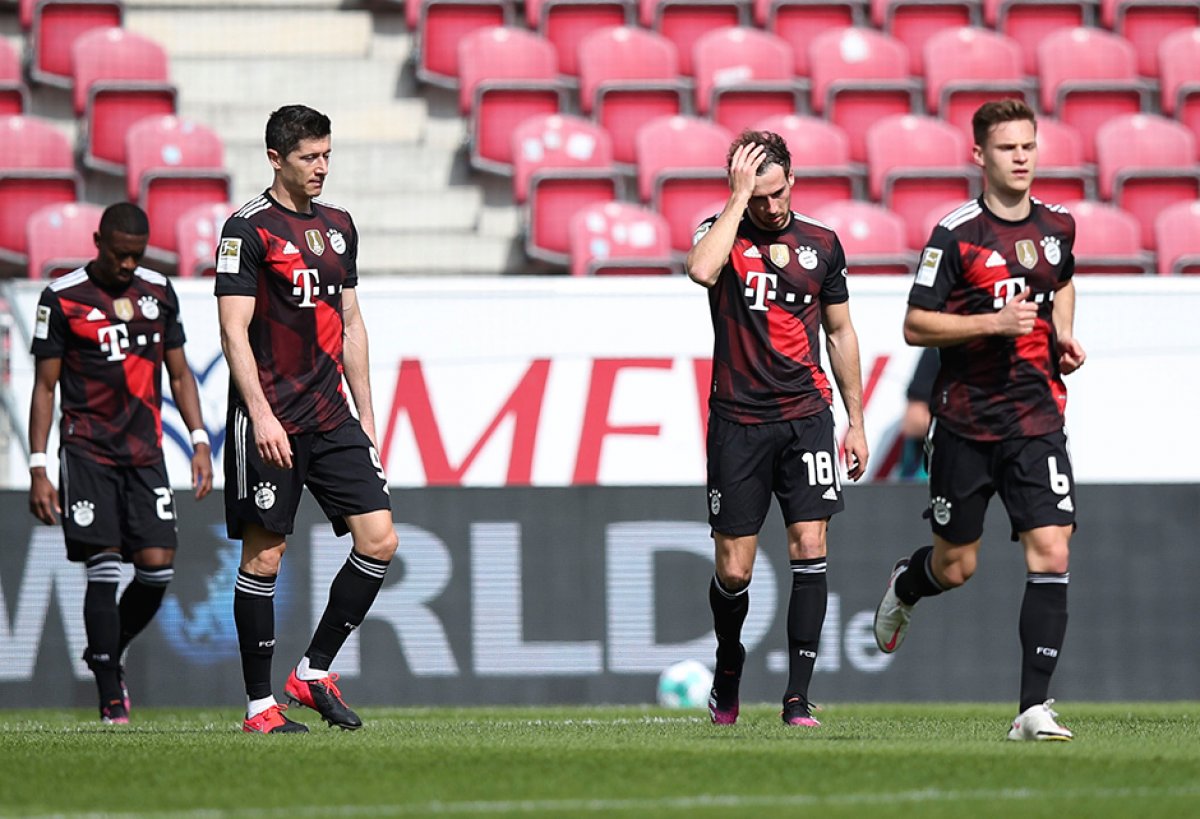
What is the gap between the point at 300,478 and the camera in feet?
22.4

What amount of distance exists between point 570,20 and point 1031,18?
3740mm

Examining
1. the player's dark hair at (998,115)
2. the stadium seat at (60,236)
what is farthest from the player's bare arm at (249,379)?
the stadium seat at (60,236)

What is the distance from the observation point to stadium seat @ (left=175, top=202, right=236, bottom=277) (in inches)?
478

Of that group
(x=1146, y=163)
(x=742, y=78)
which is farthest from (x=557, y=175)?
(x=1146, y=163)

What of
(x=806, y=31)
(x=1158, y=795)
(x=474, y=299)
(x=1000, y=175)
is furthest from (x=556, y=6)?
(x=1158, y=795)

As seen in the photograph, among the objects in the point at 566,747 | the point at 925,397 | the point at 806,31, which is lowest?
the point at 566,747

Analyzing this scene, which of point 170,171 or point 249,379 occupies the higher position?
point 170,171

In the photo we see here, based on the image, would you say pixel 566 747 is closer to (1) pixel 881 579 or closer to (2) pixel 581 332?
(1) pixel 881 579

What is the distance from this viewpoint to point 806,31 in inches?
606

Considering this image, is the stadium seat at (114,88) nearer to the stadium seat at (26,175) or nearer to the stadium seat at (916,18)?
the stadium seat at (26,175)

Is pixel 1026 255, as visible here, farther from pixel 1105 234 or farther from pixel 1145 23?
pixel 1145 23

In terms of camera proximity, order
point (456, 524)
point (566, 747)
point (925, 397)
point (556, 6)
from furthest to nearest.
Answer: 1. point (556, 6)
2. point (925, 397)
3. point (456, 524)
4. point (566, 747)

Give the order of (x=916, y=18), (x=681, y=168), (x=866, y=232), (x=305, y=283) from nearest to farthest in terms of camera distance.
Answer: (x=305, y=283) → (x=866, y=232) → (x=681, y=168) → (x=916, y=18)

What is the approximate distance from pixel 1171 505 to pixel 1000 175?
405cm
